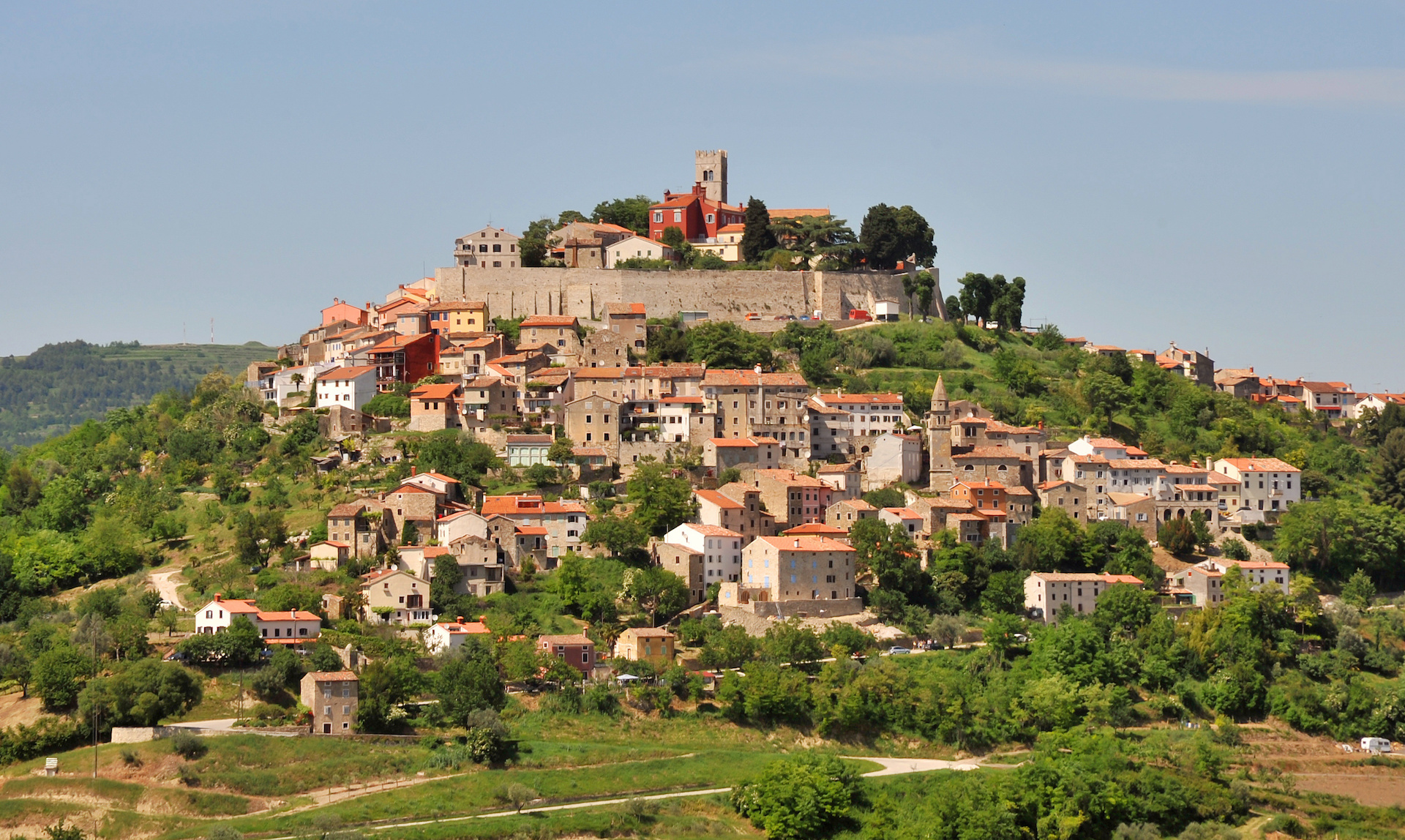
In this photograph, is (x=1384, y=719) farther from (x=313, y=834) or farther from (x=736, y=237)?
(x=736, y=237)

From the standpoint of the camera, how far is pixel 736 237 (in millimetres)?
90375

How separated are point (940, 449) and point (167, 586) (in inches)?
1152

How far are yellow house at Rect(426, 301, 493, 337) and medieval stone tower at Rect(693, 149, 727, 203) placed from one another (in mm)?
22989

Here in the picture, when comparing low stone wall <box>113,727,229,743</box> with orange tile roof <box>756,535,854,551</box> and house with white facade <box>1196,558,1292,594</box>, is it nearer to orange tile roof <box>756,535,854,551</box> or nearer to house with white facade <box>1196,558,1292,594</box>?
orange tile roof <box>756,535,854,551</box>

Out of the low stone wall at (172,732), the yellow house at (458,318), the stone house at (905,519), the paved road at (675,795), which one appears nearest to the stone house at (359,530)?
the low stone wall at (172,732)

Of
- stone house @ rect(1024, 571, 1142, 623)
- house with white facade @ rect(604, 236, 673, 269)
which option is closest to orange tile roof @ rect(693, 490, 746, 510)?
stone house @ rect(1024, 571, 1142, 623)

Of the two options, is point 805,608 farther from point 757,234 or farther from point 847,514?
point 757,234

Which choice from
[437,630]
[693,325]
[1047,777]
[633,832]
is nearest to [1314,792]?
[1047,777]

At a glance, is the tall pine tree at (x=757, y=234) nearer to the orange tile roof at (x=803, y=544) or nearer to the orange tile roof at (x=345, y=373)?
the orange tile roof at (x=345, y=373)

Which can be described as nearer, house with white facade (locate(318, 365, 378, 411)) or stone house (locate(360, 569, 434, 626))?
stone house (locate(360, 569, 434, 626))

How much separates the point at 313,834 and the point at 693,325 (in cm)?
3903

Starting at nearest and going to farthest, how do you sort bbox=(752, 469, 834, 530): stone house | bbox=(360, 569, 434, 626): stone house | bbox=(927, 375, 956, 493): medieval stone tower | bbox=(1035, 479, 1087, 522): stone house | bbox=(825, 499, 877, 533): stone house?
bbox=(360, 569, 434, 626): stone house
bbox=(825, 499, 877, 533): stone house
bbox=(752, 469, 834, 530): stone house
bbox=(1035, 479, 1087, 522): stone house
bbox=(927, 375, 956, 493): medieval stone tower

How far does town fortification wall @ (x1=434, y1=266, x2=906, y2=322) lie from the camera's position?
82.4 metres

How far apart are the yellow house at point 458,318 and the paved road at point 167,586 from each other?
20504 millimetres
